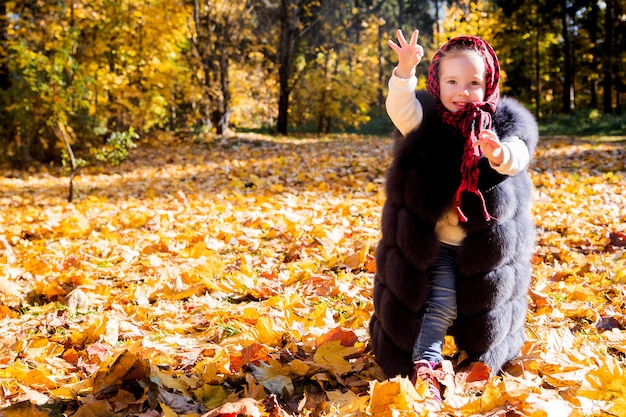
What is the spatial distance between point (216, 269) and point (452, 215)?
1.81 m

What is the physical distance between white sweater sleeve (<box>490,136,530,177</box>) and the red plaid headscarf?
3.4 inches

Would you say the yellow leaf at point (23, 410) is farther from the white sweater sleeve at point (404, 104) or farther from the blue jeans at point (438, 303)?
the white sweater sleeve at point (404, 104)

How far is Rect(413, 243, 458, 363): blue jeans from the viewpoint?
1842 mm

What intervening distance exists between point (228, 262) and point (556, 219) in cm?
269

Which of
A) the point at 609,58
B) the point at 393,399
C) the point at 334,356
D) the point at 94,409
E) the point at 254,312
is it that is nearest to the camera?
the point at 393,399

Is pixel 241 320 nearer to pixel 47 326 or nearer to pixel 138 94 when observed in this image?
pixel 47 326

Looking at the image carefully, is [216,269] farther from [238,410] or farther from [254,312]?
[238,410]

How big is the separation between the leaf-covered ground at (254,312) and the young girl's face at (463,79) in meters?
0.91

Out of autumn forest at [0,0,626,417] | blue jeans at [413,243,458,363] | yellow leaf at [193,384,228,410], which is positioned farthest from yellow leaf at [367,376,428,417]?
yellow leaf at [193,384,228,410]

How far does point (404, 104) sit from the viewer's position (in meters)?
1.82

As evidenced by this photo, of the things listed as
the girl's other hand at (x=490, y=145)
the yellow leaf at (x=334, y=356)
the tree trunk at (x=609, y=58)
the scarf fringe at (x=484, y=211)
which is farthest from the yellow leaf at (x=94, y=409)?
the tree trunk at (x=609, y=58)

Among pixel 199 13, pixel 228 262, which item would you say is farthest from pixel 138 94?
pixel 228 262

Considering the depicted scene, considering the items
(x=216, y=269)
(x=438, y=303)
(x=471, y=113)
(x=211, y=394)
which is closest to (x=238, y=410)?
(x=211, y=394)

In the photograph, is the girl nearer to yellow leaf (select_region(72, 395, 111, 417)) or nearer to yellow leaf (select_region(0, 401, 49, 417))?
yellow leaf (select_region(72, 395, 111, 417))
